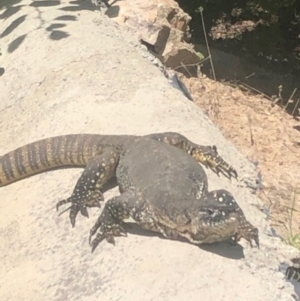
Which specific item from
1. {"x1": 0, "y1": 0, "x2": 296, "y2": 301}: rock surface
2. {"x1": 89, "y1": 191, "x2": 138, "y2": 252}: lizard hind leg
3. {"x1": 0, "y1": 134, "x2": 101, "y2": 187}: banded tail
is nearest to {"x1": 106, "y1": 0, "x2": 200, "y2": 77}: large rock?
{"x1": 0, "y1": 0, "x2": 296, "y2": 301}: rock surface

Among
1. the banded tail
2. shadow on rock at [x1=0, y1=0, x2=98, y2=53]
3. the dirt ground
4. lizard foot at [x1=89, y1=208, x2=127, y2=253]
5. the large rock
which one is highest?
lizard foot at [x1=89, y1=208, x2=127, y2=253]

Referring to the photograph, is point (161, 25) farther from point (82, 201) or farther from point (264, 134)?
point (82, 201)

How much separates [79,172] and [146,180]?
81 cm

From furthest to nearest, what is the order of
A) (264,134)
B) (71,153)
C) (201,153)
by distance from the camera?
1. (264,134)
2. (71,153)
3. (201,153)

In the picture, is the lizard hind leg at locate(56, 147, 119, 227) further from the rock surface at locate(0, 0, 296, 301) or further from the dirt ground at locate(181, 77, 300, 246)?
the dirt ground at locate(181, 77, 300, 246)

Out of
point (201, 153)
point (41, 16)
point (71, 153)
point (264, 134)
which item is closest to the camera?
point (201, 153)

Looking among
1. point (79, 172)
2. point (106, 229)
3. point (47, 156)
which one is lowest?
point (79, 172)

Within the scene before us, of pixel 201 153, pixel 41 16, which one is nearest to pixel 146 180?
pixel 201 153

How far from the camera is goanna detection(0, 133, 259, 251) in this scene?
3672 millimetres

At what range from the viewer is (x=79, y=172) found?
487cm

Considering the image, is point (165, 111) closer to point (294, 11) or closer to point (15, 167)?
point (15, 167)

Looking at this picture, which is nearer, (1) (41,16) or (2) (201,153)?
(2) (201,153)

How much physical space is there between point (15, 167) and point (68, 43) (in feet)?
5.23

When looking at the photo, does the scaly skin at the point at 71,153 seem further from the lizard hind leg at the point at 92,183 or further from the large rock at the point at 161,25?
the large rock at the point at 161,25
